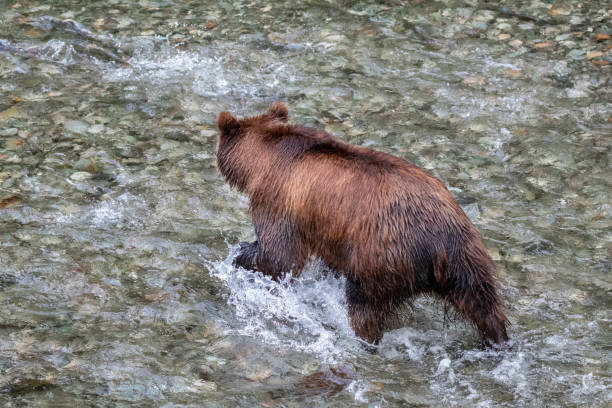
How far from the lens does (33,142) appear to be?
825 centimetres

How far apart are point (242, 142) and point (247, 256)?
86cm

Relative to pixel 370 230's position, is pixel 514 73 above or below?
below

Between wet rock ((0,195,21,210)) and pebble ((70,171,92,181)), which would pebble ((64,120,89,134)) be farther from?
wet rock ((0,195,21,210))

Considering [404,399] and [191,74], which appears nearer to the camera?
[404,399]

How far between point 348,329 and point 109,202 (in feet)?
8.93

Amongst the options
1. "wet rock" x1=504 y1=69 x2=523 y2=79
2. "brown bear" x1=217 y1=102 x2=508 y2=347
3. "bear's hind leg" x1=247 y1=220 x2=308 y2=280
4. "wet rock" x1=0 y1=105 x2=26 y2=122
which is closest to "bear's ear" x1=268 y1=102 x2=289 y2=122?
"brown bear" x1=217 y1=102 x2=508 y2=347

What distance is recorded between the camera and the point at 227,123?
634 centimetres

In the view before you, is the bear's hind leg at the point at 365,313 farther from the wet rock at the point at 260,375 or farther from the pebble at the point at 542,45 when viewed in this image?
the pebble at the point at 542,45

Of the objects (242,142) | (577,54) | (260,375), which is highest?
(242,142)

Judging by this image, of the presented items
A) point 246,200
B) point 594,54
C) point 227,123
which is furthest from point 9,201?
point 594,54

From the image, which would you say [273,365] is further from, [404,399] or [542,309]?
[542,309]

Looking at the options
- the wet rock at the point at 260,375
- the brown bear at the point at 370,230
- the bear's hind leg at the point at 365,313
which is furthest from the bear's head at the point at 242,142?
the wet rock at the point at 260,375

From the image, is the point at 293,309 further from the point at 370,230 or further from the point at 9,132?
the point at 9,132

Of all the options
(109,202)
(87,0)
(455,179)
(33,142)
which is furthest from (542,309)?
(87,0)
